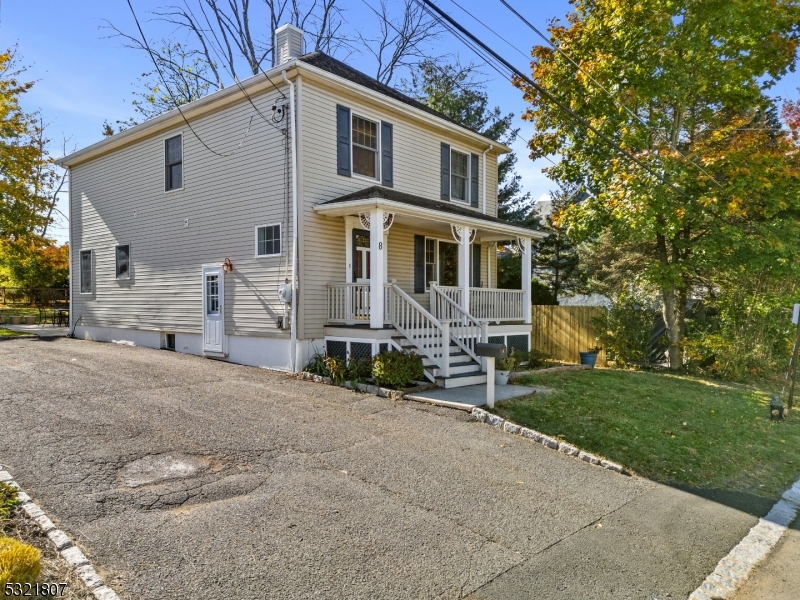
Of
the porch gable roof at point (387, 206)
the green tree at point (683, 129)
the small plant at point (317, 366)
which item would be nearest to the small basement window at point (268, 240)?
the porch gable roof at point (387, 206)

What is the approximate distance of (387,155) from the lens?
41.7ft

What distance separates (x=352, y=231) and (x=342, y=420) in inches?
217

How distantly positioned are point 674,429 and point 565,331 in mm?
8787

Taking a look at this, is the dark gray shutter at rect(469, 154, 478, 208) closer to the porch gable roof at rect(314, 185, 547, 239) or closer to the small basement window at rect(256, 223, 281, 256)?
the porch gable roof at rect(314, 185, 547, 239)

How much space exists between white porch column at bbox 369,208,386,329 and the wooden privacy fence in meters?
8.41

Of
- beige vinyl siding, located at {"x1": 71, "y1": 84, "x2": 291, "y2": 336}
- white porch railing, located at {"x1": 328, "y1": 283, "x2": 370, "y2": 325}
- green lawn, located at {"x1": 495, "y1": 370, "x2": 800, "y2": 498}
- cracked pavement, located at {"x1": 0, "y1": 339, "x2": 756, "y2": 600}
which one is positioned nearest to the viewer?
cracked pavement, located at {"x1": 0, "y1": 339, "x2": 756, "y2": 600}

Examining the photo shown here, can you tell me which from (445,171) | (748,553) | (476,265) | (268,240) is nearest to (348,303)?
(268,240)

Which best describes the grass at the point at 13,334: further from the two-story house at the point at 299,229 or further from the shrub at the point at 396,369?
the shrub at the point at 396,369

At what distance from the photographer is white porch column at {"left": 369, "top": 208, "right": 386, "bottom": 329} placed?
10.1 metres

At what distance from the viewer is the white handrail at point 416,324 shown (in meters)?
10.0

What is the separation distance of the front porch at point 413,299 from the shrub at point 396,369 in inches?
16.6

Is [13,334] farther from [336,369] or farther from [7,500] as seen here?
[7,500]

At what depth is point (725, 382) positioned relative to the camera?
42.6 feet

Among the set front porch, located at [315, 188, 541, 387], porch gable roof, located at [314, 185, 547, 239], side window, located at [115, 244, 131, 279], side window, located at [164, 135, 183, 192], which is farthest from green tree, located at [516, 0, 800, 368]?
side window, located at [115, 244, 131, 279]
